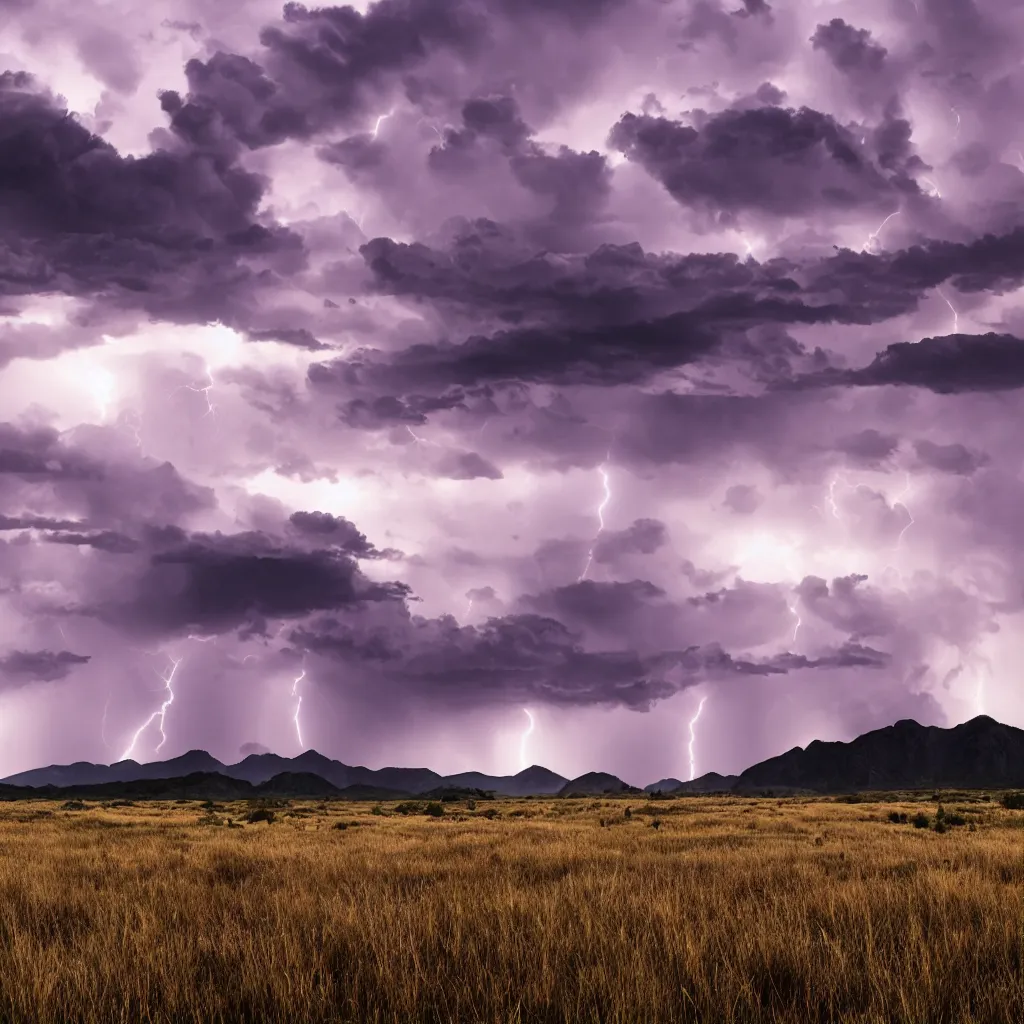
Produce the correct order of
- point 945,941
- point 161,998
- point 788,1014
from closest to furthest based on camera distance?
point 788,1014, point 161,998, point 945,941

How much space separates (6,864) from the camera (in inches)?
685

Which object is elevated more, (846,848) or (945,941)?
(945,941)

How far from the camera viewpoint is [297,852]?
65.9 ft

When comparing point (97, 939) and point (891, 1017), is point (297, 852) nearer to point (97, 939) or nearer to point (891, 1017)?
point (97, 939)

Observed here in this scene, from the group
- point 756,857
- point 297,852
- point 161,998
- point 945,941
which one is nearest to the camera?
point 161,998

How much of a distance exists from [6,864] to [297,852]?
584 centimetres

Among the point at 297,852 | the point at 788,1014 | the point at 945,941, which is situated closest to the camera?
the point at 788,1014

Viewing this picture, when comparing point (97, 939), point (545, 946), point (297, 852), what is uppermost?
point (545, 946)

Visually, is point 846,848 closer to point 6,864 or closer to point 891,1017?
point 891,1017

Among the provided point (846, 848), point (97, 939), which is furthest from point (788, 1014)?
point (846, 848)

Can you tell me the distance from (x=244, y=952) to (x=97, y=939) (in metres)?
2.29

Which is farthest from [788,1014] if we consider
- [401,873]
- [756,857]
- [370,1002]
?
[756,857]

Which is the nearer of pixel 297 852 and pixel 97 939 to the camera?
pixel 97 939

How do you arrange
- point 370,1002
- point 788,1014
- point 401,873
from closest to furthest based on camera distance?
point 788,1014
point 370,1002
point 401,873
